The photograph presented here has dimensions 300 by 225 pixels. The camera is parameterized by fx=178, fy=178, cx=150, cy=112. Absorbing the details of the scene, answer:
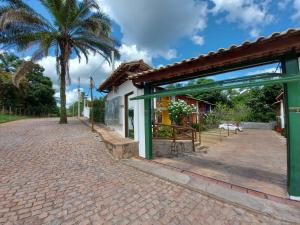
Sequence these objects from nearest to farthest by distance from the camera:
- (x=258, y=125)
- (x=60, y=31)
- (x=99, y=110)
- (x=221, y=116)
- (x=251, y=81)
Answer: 1. (x=251, y=81)
2. (x=60, y=31)
3. (x=99, y=110)
4. (x=221, y=116)
5. (x=258, y=125)

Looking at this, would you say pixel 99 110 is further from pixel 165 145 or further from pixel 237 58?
pixel 237 58

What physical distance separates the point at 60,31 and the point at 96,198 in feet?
43.3

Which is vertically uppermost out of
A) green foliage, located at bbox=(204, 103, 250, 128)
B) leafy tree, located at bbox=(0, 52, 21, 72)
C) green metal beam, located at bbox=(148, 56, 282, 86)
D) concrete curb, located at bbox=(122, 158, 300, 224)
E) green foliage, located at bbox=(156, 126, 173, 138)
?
leafy tree, located at bbox=(0, 52, 21, 72)

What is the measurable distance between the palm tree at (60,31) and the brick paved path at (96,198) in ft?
30.6

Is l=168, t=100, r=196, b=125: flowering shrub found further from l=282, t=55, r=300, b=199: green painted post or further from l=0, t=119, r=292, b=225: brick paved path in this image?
l=282, t=55, r=300, b=199: green painted post

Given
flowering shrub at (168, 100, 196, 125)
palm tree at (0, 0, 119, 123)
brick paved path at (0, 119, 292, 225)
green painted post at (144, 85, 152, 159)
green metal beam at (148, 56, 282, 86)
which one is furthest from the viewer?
flowering shrub at (168, 100, 196, 125)

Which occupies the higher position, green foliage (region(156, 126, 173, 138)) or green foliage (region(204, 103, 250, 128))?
green foliage (region(204, 103, 250, 128))

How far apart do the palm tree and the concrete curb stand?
11027 millimetres

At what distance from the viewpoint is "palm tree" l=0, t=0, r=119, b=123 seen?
11.3 m

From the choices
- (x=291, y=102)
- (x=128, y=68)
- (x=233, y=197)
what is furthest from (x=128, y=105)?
(x=291, y=102)

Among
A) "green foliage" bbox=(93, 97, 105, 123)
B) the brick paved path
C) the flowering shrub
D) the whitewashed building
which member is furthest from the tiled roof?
"green foliage" bbox=(93, 97, 105, 123)

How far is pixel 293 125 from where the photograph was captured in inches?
133

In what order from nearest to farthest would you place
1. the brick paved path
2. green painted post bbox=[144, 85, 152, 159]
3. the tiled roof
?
1. the brick paved path
2. green painted post bbox=[144, 85, 152, 159]
3. the tiled roof

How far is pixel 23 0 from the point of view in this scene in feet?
38.0
